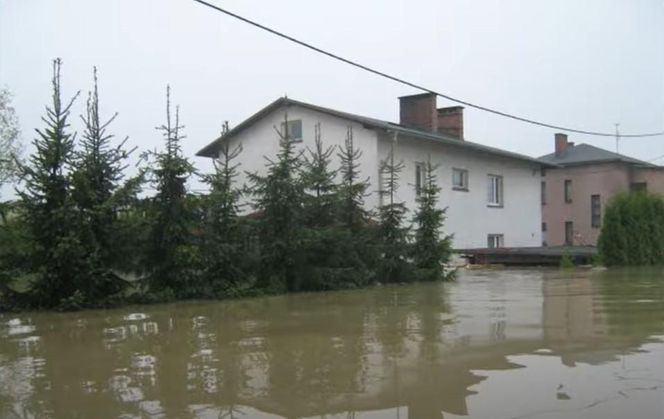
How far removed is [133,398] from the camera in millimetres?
5949

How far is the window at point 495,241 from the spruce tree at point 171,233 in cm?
1929

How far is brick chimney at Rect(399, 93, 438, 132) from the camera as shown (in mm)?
29953

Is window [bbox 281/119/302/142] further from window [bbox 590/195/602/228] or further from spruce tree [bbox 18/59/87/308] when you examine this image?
window [bbox 590/195/602/228]

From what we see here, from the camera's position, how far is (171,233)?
14.6 m

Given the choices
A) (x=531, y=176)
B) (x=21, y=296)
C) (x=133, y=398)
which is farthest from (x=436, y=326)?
(x=531, y=176)

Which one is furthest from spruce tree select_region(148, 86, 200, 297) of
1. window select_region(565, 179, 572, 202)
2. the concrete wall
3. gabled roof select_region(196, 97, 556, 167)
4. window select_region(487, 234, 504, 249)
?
window select_region(565, 179, 572, 202)

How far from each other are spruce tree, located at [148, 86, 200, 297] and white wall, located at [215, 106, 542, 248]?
7.17m

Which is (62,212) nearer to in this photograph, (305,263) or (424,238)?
(305,263)

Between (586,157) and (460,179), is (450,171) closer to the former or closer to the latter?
(460,179)

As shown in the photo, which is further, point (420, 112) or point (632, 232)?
point (420, 112)

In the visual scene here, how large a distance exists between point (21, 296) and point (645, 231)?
74.7 ft

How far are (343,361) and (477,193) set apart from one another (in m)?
23.7

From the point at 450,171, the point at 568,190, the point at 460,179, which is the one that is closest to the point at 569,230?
the point at 568,190

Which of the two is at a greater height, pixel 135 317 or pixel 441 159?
pixel 441 159
